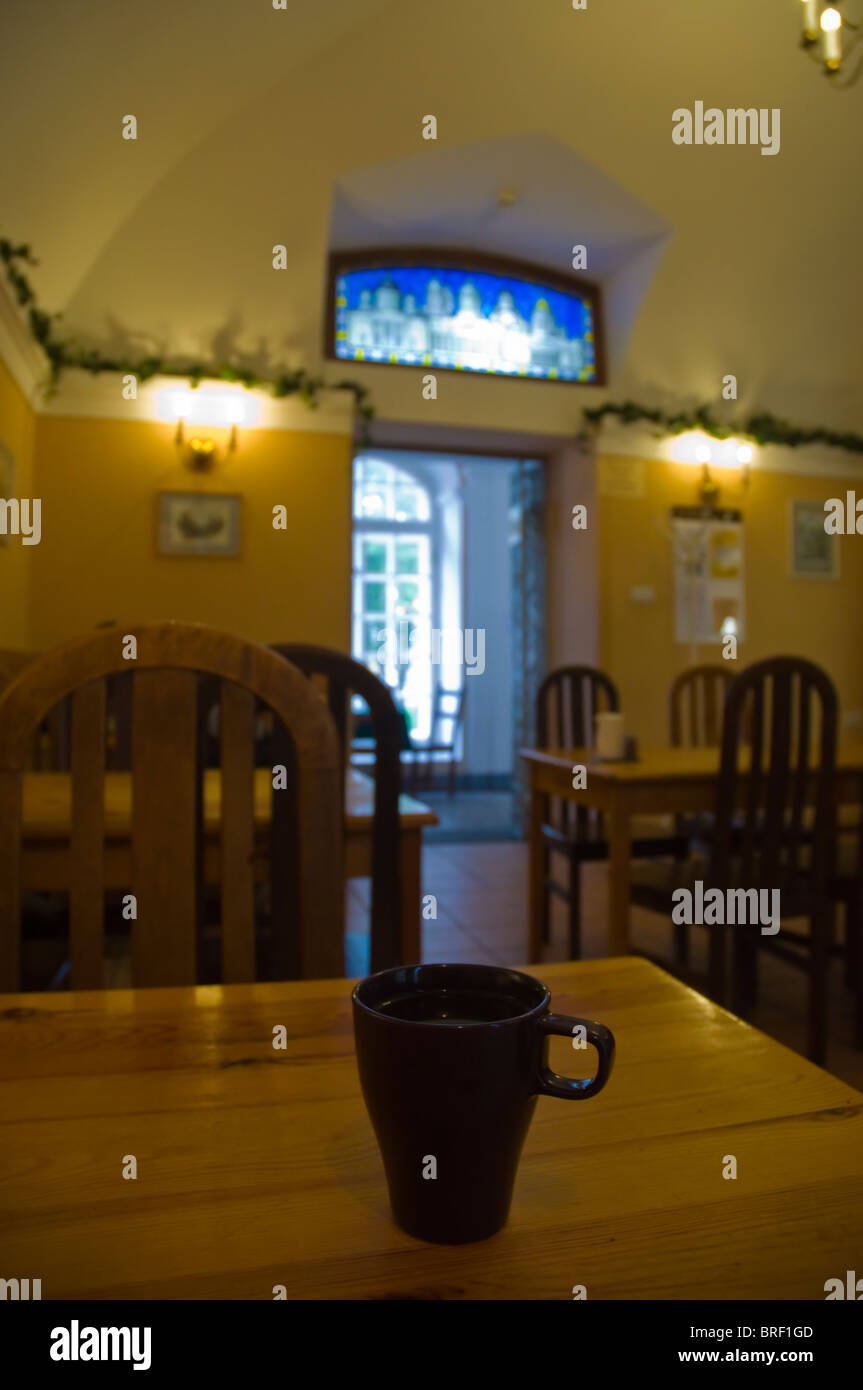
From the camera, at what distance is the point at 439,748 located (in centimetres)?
850

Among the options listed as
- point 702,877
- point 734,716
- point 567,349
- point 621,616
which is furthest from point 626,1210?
point 567,349

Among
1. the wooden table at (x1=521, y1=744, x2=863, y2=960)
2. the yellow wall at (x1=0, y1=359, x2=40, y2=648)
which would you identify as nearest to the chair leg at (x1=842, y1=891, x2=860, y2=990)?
the wooden table at (x1=521, y1=744, x2=863, y2=960)

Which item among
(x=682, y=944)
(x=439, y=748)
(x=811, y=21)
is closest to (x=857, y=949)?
(x=682, y=944)

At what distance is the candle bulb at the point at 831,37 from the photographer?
7.84 feet

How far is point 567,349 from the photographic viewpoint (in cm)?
562

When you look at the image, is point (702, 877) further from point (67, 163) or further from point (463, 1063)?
point (67, 163)

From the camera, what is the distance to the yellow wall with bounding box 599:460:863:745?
5.50 m

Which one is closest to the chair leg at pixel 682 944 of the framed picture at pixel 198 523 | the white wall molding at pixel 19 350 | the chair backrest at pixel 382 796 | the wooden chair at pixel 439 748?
the chair backrest at pixel 382 796

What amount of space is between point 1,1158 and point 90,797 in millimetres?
429

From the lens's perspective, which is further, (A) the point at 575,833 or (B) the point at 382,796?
(A) the point at 575,833

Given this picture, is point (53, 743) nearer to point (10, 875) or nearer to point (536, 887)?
point (536, 887)

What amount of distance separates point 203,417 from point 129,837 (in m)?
3.97

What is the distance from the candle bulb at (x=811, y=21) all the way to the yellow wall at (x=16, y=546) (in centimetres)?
328
